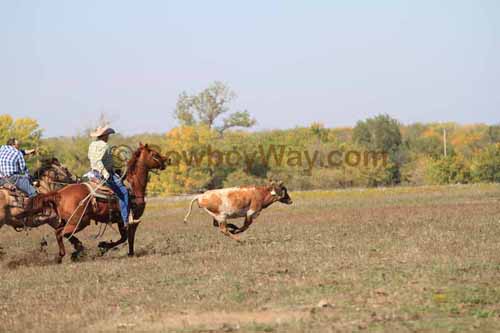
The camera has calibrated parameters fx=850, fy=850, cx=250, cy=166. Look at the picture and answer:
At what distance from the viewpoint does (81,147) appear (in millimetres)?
80188

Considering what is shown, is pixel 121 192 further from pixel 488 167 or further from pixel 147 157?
pixel 488 167

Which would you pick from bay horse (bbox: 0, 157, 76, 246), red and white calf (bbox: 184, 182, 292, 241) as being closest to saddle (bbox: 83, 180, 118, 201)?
bay horse (bbox: 0, 157, 76, 246)

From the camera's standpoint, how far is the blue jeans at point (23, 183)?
18.1m

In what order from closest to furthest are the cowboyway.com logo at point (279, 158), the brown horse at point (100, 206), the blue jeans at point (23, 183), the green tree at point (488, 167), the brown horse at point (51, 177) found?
the brown horse at point (100, 206) → the blue jeans at point (23, 183) → the brown horse at point (51, 177) → the green tree at point (488, 167) → the cowboyway.com logo at point (279, 158)

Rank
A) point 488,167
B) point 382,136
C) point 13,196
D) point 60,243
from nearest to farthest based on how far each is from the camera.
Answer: point 60,243
point 13,196
point 488,167
point 382,136

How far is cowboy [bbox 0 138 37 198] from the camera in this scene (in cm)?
1811

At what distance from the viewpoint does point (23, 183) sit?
59.8 ft

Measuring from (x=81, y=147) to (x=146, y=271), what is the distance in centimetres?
6755

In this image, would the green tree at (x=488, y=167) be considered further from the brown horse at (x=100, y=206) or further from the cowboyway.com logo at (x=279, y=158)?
the brown horse at (x=100, y=206)

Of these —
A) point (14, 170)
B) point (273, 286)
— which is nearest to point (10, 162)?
point (14, 170)

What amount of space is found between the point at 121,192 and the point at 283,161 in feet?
195

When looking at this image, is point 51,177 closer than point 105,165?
No

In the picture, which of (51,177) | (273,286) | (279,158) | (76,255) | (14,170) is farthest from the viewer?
(279,158)

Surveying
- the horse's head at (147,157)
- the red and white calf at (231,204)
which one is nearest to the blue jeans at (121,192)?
the horse's head at (147,157)
